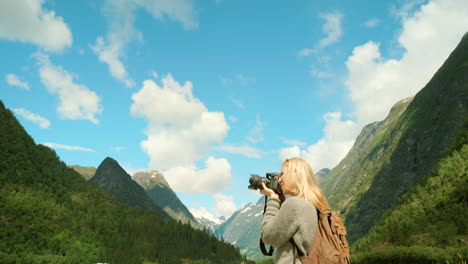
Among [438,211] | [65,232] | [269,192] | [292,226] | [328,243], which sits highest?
[65,232]

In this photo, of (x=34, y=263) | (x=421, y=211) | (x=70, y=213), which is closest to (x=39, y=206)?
(x=70, y=213)

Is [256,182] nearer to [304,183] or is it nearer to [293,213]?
[304,183]

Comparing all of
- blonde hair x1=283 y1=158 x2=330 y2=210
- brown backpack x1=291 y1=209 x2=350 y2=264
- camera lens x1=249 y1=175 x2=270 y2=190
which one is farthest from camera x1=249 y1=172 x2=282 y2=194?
brown backpack x1=291 y1=209 x2=350 y2=264

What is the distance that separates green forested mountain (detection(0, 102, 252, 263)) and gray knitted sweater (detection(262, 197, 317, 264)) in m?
145

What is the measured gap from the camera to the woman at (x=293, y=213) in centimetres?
488

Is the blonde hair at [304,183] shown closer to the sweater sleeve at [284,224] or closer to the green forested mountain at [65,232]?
the sweater sleeve at [284,224]

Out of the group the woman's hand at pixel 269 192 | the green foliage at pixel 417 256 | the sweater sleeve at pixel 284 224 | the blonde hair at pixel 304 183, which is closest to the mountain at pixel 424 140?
the green foliage at pixel 417 256

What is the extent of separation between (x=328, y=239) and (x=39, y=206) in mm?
185566

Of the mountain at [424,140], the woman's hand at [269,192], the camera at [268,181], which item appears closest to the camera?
the woman's hand at [269,192]

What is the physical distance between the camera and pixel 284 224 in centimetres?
493

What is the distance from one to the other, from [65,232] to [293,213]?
177531 millimetres

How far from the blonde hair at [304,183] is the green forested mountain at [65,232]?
14464 centimetres

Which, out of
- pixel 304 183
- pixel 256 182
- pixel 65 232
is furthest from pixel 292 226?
pixel 65 232

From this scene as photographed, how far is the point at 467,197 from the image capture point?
62312 millimetres
